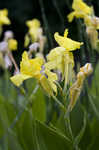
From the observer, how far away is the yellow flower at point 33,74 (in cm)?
54

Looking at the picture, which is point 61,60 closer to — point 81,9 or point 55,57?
point 55,57

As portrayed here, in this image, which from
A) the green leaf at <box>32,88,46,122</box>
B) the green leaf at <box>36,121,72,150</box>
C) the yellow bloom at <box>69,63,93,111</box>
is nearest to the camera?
the yellow bloom at <box>69,63,93,111</box>

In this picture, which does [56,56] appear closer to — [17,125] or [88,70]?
[88,70]

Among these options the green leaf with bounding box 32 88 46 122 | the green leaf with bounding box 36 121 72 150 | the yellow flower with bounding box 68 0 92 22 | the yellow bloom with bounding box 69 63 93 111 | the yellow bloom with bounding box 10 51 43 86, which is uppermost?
the yellow flower with bounding box 68 0 92 22

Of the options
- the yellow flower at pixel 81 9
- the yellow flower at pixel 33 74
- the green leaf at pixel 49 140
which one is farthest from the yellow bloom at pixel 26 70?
the yellow flower at pixel 81 9

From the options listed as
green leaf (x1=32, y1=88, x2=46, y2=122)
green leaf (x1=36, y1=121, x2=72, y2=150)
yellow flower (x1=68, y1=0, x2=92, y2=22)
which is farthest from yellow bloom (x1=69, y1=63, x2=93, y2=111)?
green leaf (x1=32, y1=88, x2=46, y2=122)

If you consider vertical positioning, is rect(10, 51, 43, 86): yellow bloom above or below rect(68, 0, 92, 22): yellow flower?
below

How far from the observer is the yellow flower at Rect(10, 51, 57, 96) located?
0.54 m

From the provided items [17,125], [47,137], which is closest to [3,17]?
[17,125]

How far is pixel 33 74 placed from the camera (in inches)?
21.6

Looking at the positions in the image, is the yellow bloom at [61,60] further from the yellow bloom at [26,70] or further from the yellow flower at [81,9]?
the yellow flower at [81,9]

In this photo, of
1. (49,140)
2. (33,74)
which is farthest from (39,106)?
(33,74)

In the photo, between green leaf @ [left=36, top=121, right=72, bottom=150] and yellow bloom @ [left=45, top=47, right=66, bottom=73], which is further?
green leaf @ [left=36, top=121, right=72, bottom=150]

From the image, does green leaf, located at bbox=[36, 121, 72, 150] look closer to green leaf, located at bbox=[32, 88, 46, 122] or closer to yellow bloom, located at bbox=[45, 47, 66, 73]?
yellow bloom, located at bbox=[45, 47, 66, 73]
